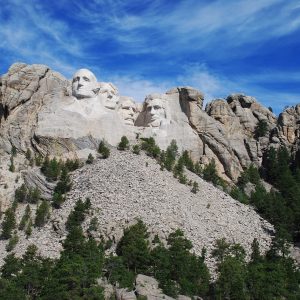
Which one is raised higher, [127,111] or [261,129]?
[261,129]

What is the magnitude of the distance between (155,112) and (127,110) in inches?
131

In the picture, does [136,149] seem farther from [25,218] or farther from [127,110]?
→ [25,218]

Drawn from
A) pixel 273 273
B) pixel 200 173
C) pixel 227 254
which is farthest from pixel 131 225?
pixel 200 173

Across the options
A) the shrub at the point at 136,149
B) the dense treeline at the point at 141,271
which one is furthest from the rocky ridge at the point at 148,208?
the dense treeline at the point at 141,271

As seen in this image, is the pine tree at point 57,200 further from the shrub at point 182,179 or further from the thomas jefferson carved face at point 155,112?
A: the thomas jefferson carved face at point 155,112

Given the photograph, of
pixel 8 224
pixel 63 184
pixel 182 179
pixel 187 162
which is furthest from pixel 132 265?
pixel 187 162

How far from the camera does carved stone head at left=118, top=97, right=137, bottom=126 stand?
260 ft

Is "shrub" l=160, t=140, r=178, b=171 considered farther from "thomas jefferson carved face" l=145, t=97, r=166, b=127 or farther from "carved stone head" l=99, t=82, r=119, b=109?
"carved stone head" l=99, t=82, r=119, b=109

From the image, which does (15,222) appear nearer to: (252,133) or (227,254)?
(227,254)

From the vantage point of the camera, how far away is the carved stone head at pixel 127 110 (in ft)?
260

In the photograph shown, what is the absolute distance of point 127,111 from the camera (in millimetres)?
79938

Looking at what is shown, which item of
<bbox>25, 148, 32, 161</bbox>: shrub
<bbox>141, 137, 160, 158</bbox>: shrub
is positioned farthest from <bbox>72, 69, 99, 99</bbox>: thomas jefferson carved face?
<bbox>25, 148, 32, 161</bbox>: shrub

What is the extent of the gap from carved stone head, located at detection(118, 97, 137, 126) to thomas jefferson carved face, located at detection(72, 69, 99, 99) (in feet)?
15.4

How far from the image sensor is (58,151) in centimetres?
7069
